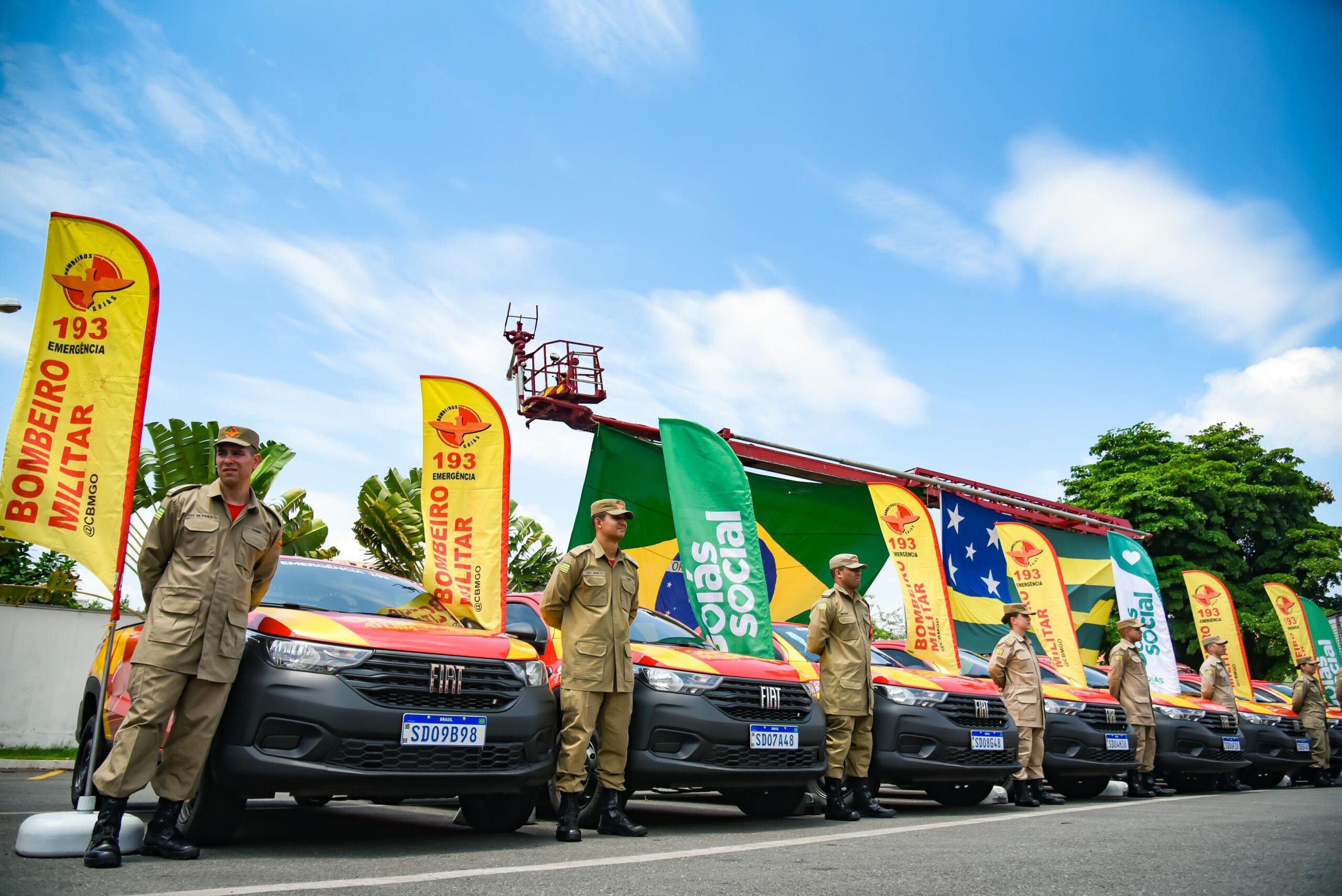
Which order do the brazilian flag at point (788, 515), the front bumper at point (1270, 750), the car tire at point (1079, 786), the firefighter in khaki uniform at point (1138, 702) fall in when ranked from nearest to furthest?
the car tire at point (1079, 786) < the firefighter in khaki uniform at point (1138, 702) < the front bumper at point (1270, 750) < the brazilian flag at point (788, 515)

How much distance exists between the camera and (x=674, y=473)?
9828mm

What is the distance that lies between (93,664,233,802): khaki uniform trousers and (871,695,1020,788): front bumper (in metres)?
5.17

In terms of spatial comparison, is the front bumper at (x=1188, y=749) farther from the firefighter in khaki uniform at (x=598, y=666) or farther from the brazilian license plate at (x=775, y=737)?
the firefighter in khaki uniform at (x=598, y=666)

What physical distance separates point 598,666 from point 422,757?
4.90 feet

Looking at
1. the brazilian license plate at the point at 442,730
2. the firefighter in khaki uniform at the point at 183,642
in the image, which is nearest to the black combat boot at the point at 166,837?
the firefighter in khaki uniform at the point at 183,642

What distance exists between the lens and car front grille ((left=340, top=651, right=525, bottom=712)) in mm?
5027

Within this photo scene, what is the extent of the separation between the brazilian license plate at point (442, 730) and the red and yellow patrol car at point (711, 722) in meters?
0.94

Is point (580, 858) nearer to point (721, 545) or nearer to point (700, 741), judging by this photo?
point (700, 741)

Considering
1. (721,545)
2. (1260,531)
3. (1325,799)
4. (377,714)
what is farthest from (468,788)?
(1260,531)

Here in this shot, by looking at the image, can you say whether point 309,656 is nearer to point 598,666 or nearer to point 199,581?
point 199,581

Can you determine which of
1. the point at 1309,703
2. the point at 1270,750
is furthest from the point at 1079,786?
the point at 1309,703

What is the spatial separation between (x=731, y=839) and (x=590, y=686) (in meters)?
1.21

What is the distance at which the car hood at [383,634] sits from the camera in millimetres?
5070

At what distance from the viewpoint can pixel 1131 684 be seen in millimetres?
11633
